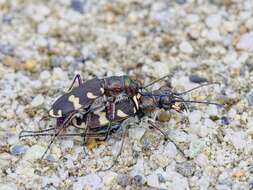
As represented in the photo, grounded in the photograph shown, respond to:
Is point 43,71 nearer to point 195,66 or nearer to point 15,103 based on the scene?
point 15,103

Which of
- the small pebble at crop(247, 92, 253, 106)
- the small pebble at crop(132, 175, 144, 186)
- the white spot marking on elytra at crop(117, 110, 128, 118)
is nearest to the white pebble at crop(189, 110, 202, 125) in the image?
the small pebble at crop(247, 92, 253, 106)

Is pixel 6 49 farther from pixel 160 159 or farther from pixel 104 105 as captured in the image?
pixel 160 159

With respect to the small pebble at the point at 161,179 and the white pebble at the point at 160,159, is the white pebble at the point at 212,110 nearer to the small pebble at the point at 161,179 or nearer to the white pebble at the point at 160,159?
the white pebble at the point at 160,159

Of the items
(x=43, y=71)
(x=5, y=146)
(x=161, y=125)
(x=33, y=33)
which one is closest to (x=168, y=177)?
(x=161, y=125)

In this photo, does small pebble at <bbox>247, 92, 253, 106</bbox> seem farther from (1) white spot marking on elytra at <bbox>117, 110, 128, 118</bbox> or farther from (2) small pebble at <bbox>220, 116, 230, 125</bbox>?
(1) white spot marking on elytra at <bbox>117, 110, 128, 118</bbox>

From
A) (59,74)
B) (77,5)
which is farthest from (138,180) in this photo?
(77,5)

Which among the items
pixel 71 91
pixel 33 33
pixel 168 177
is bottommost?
pixel 168 177
